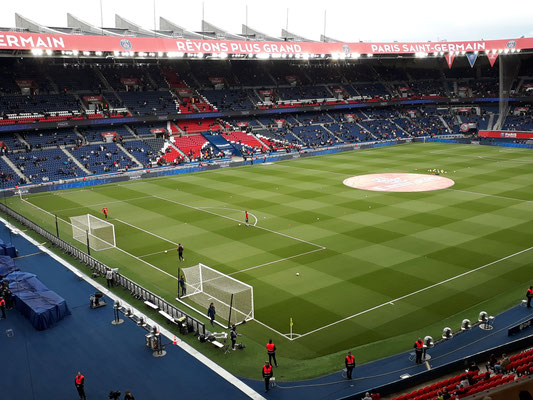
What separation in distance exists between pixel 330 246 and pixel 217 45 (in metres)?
52.9

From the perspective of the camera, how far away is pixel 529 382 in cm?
894

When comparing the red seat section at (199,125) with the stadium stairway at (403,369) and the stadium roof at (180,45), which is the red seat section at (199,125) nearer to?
the stadium roof at (180,45)

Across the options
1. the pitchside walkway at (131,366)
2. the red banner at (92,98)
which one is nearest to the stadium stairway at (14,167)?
the red banner at (92,98)

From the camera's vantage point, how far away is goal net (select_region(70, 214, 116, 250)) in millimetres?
34312

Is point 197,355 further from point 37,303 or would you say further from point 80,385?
point 37,303

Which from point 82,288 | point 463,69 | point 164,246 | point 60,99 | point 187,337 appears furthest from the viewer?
point 463,69

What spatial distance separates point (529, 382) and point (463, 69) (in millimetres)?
114885

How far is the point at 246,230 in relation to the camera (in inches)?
1460

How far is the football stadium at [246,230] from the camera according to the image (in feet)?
61.5

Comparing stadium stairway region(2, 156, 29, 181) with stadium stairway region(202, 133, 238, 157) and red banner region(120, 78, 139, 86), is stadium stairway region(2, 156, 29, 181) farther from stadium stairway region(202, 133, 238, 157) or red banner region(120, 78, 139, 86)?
stadium stairway region(202, 133, 238, 157)

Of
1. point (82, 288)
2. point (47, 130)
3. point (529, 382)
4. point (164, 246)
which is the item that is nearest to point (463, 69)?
point (47, 130)

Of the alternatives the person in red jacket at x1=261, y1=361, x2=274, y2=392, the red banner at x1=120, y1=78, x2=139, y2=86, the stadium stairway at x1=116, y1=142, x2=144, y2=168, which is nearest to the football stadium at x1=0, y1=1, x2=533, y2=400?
the person in red jacket at x1=261, y1=361, x2=274, y2=392

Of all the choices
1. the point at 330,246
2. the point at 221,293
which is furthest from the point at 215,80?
the point at 221,293

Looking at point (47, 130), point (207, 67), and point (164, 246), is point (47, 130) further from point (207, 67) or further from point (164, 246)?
point (164, 246)
